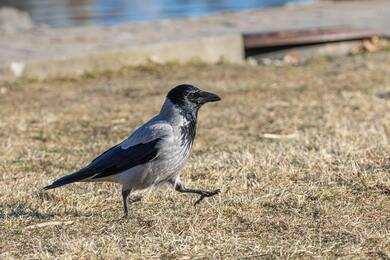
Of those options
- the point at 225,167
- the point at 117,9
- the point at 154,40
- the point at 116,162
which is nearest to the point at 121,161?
the point at 116,162

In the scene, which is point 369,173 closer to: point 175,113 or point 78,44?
point 175,113

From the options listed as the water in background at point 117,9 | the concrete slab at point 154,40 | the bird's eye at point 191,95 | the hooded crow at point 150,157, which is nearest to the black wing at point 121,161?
the hooded crow at point 150,157

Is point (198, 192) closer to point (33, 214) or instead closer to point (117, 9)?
point (33, 214)

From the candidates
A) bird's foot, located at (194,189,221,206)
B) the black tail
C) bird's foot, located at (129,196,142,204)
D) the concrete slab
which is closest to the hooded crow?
the black tail

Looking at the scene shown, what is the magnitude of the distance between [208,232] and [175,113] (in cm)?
84

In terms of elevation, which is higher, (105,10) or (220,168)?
(220,168)

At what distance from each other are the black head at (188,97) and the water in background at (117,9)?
1264 cm

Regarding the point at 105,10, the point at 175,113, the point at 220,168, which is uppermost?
the point at 175,113

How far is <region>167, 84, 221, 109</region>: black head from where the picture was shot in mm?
5273

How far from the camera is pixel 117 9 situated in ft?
69.0

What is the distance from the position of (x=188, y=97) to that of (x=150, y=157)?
0.49 meters

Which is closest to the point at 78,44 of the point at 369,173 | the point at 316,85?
the point at 316,85

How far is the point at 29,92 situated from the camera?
33.2ft

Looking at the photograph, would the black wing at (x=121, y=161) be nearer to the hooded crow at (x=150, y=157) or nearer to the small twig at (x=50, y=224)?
the hooded crow at (x=150, y=157)
